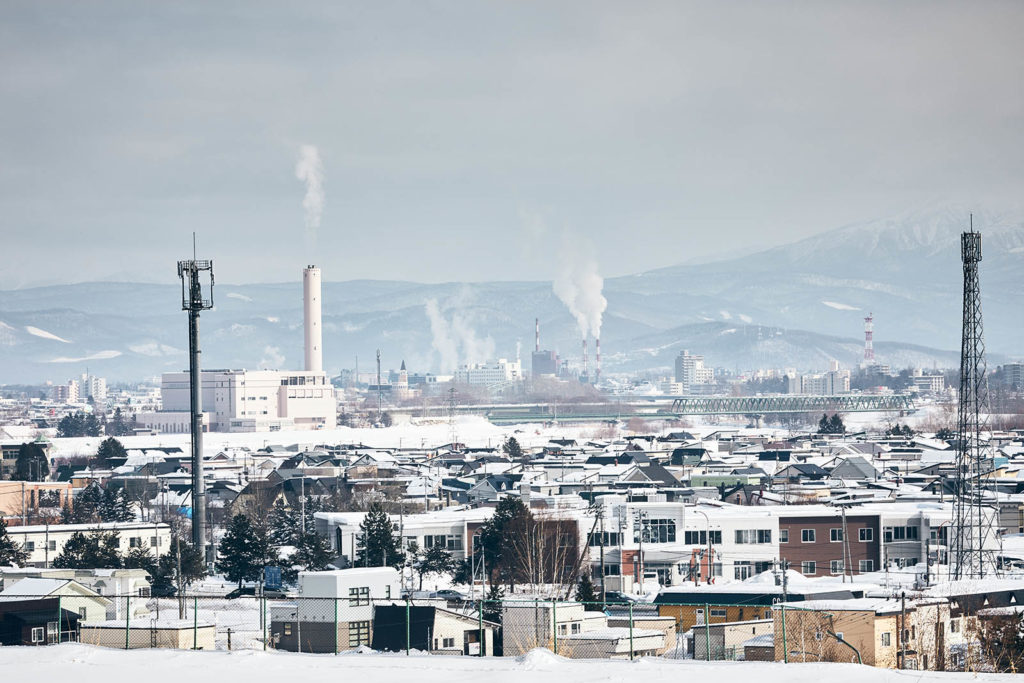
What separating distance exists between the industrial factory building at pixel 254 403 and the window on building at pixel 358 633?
2434 inches

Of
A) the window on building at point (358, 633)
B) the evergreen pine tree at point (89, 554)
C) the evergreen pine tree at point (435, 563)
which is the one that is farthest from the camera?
the evergreen pine tree at point (435, 563)

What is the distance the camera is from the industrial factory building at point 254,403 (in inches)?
3022

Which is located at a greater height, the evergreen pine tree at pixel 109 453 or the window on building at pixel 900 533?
the evergreen pine tree at pixel 109 453

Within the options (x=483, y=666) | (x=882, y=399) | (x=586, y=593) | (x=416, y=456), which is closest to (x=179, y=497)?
(x=416, y=456)

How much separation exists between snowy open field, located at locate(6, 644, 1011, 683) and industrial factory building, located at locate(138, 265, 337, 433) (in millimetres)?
64839

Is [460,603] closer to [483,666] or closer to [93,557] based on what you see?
[483,666]

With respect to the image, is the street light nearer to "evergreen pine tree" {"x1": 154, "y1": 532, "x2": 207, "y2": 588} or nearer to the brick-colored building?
the brick-colored building

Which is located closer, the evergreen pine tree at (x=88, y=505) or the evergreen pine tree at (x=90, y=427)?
the evergreen pine tree at (x=88, y=505)

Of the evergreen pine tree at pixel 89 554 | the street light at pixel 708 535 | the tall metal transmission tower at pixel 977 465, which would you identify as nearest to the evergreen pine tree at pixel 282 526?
the evergreen pine tree at pixel 89 554

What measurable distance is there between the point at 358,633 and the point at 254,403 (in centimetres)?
6408

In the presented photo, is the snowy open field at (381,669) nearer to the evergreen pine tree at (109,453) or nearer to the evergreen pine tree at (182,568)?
the evergreen pine tree at (182,568)

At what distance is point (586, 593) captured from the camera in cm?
1739

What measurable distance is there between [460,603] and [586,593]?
1.53m

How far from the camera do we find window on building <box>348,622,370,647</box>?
14047 mm
